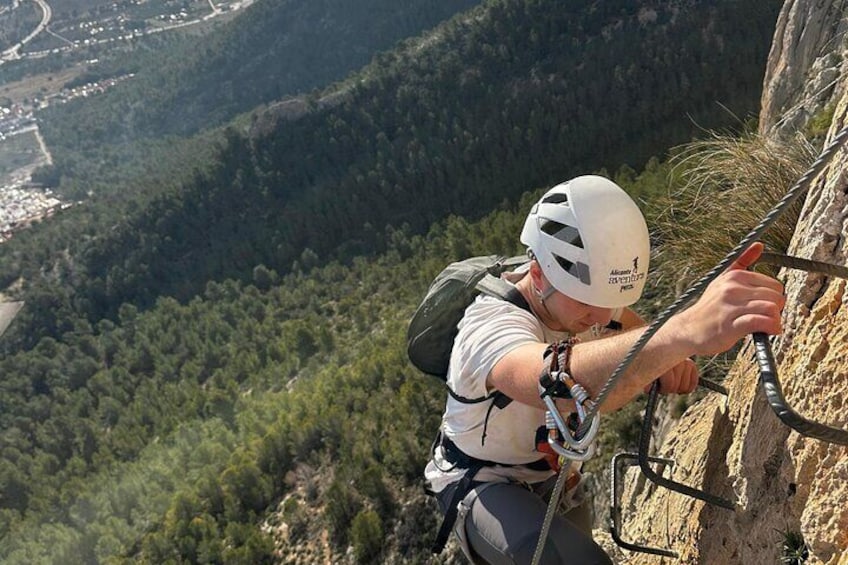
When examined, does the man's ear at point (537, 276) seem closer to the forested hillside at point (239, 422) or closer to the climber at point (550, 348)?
the climber at point (550, 348)

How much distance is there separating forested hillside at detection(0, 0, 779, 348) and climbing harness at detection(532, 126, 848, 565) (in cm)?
3174

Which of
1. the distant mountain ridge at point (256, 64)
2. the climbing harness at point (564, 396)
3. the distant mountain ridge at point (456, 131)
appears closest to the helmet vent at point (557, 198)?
the climbing harness at point (564, 396)

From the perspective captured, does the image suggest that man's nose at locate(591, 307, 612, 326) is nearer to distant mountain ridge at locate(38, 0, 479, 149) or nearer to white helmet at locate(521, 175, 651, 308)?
white helmet at locate(521, 175, 651, 308)

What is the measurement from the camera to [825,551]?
227 cm

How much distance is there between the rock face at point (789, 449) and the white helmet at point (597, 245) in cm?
68

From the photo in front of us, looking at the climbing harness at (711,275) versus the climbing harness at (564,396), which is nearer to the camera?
the climbing harness at (711,275)

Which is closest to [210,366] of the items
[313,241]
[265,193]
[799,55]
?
[313,241]

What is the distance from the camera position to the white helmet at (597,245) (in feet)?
9.25

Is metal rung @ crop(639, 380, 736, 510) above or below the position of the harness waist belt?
above

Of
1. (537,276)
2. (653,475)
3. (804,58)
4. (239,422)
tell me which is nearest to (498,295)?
(537,276)

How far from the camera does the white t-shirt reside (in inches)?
109

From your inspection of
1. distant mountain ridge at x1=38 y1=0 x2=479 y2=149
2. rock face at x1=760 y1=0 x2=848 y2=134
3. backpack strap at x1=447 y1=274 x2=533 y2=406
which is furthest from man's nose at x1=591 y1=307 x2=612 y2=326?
distant mountain ridge at x1=38 y1=0 x2=479 y2=149

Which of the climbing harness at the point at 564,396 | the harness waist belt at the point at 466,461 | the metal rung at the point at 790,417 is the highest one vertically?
the metal rung at the point at 790,417

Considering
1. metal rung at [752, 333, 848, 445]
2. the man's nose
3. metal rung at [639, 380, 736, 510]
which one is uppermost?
metal rung at [752, 333, 848, 445]
